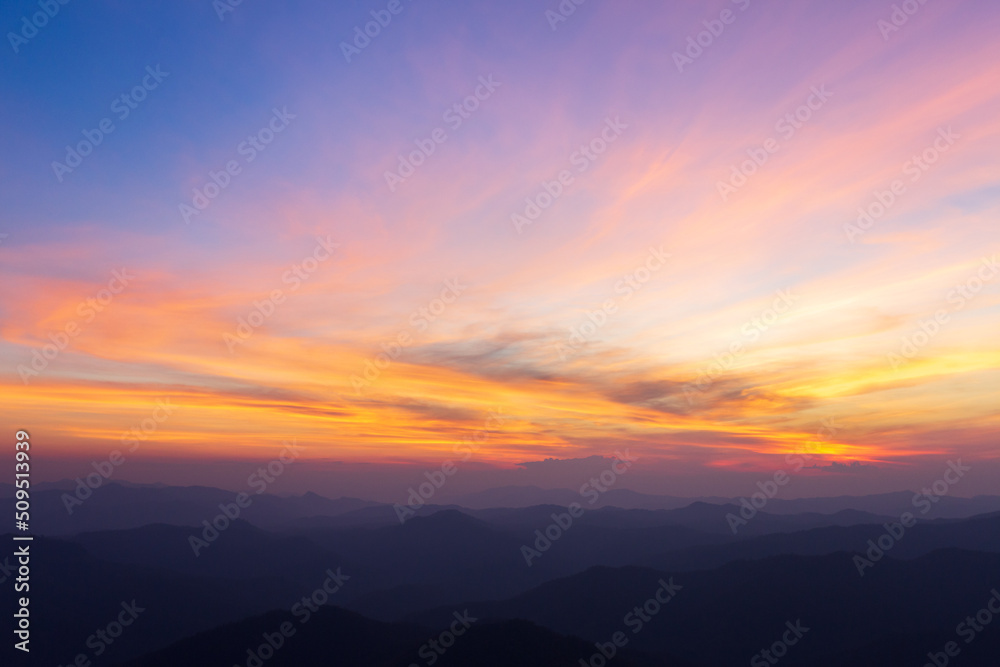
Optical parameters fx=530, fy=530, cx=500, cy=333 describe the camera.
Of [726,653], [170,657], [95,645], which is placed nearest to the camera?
[170,657]

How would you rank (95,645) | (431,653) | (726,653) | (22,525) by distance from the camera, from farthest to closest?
(95,645)
(726,653)
(431,653)
(22,525)

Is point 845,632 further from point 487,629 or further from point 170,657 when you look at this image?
point 170,657

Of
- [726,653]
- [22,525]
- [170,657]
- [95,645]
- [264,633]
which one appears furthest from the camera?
[95,645]

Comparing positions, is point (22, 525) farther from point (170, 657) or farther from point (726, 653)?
point (726, 653)

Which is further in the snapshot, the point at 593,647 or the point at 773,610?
the point at 773,610

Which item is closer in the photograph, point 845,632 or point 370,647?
point 370,647

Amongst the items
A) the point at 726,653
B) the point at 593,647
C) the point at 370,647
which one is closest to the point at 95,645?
the point at 370,647

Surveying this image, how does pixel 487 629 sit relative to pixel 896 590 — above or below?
above

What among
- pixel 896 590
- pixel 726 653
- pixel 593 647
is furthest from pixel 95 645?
pixel 896 590

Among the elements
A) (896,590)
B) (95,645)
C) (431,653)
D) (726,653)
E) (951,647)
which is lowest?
(95,645)
